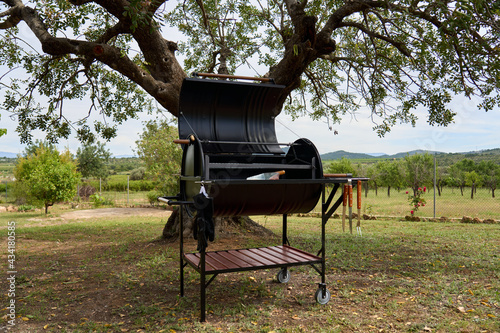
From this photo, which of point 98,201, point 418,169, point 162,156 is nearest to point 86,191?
point 98,201

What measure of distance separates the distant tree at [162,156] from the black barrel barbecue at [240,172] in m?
9.28

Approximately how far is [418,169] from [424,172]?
9.8 inches

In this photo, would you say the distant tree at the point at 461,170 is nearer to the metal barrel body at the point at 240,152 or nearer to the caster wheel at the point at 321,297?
the metal barrel body at the point at 240,152

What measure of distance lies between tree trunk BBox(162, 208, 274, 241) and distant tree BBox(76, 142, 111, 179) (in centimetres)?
2467

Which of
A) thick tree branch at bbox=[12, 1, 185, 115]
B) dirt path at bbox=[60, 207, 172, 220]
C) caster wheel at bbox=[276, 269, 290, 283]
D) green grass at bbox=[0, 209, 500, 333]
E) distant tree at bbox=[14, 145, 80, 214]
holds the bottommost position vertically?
dirt path at bbox=[60, 207, 172, 220]

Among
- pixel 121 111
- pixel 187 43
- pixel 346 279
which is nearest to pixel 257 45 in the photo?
pixel 187 43

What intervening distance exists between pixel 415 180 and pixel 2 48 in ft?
45.6

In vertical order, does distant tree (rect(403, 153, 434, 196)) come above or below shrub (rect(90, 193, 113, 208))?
above

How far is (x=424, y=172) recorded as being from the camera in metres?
14.7

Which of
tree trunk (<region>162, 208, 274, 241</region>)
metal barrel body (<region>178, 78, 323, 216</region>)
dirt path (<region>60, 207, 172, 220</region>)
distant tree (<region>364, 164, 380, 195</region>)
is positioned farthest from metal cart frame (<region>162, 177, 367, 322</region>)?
distant tree (<region>364, 164, 380, 195</region>)

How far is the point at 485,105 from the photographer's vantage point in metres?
6.75

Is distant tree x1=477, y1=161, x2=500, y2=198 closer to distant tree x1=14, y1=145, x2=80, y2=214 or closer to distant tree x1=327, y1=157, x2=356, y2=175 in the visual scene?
distant tree x1=327, y1=157, x2=356, y2=175

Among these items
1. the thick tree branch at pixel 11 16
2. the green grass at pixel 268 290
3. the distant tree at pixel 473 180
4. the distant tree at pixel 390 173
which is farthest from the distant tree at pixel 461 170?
Answer: the thick tree branch at pixel 11 16

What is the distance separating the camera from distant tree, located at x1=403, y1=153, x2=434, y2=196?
14688mm
